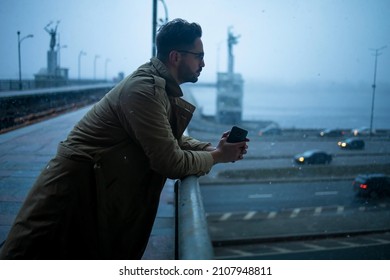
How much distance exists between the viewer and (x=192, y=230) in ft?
2.63

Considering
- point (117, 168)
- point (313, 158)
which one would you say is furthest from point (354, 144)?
point (117, 168)

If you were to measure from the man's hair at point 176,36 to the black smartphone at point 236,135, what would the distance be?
34cm

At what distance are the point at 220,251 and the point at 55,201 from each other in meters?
8.18

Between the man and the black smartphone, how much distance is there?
133 mm

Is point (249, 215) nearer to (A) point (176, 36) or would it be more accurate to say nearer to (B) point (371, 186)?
(B) point (371, 186)

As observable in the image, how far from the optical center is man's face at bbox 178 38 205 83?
3.84 feet

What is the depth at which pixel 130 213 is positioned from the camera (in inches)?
44.7

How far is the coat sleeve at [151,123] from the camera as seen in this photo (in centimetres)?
98

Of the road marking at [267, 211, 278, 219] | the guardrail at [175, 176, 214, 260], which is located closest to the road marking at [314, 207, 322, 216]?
the road marking at [267, 211, 278, 219]

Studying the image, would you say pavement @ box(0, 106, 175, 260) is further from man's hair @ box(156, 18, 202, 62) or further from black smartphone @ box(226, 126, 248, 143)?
man's hair @ box(156, 18, 202, 62)

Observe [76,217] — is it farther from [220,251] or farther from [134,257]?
[220,251]

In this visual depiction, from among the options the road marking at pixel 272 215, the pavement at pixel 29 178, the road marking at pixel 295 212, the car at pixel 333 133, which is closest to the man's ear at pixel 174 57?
the pavement at pixel 29 178

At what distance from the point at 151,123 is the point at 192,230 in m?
0.33

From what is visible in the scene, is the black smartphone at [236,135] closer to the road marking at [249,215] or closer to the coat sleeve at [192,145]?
the coat sleeve at [192,145]
